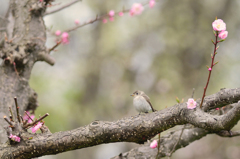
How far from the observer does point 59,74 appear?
1253cm

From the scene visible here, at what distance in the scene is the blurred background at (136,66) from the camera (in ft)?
34.1

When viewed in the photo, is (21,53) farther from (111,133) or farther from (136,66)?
(136,66)

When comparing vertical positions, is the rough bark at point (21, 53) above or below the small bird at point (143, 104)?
above

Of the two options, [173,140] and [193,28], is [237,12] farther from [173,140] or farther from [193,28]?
[173,140]

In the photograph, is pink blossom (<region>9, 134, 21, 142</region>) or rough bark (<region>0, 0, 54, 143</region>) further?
rough bark (<region>0, 0, 54, 143</region>)

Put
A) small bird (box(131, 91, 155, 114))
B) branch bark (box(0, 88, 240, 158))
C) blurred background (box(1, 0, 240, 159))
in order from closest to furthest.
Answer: branch bark (box(0, 88, 240, 158)) → small bird (box(131, 91, 155, 114)) → blurred background (box(1, 0, 240, 159))

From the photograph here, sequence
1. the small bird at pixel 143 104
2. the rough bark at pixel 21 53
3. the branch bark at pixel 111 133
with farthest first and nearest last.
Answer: the small bird at pixel 143 104 → the rough bark at pixel 21 53 → the branch bark at pixel 111 133

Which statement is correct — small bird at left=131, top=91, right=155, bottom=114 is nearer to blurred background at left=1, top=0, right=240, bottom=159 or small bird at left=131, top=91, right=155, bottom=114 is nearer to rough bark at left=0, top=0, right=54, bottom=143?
rough bark at left=0, top=0, right=54, bottom=143

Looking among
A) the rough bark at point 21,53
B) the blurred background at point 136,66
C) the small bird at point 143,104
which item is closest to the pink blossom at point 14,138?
the rough bark at point 21,53

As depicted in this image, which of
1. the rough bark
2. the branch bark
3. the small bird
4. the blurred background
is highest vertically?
the blurred background

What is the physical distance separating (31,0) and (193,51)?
305 inches

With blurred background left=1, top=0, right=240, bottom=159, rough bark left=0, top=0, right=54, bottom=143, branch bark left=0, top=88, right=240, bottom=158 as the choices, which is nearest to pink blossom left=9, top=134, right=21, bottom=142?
branch bark left=0, top=88, right=240, bottom=158

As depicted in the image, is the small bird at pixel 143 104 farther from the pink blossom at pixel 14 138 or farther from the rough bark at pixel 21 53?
the pink blossom at pixel 14 138

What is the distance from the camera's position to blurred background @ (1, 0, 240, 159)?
10391 millimetres
